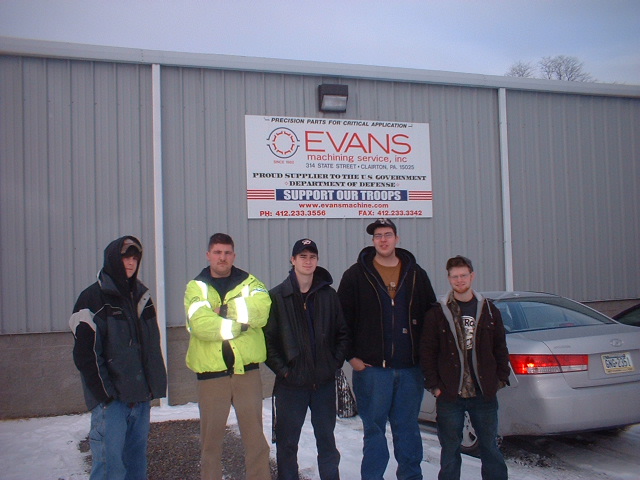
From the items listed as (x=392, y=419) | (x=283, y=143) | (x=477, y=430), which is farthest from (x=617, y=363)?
(x=283, y=143)

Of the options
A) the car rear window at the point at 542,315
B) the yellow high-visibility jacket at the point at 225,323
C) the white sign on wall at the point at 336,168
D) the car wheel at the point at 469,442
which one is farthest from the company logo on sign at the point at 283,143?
the car wheel at the point at 469,442

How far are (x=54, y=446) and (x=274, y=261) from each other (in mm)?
3524

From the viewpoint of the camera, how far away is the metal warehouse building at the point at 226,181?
7.43 metres

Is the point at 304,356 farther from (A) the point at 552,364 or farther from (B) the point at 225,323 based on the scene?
(A) the point at 552,364

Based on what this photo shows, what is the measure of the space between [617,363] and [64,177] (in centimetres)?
655

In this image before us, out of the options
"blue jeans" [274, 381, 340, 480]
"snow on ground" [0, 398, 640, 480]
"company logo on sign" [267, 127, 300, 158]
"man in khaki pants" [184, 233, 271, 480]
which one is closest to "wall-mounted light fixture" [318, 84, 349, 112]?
"company logo on sign" [267, 127, 300, 158]

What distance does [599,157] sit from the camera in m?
10.1

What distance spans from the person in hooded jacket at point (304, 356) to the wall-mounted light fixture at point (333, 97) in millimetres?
4517

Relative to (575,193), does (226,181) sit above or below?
above

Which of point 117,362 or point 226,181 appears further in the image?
point 226,181

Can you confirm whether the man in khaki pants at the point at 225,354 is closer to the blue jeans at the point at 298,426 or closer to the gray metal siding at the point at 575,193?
the blue jeans at the point at 298,426

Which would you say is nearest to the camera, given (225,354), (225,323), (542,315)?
(225,323)

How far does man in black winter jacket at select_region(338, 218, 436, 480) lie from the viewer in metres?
4.38

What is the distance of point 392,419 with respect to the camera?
14.7 feet
